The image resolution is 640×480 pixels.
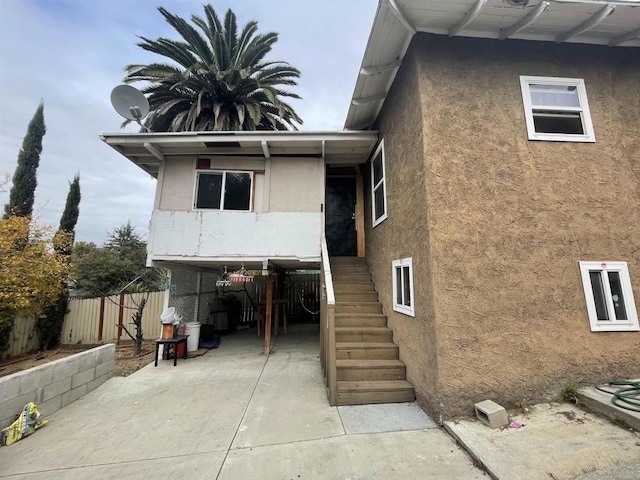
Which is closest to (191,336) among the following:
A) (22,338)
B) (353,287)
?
(353,287)

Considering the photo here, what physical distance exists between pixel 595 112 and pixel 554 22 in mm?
1411

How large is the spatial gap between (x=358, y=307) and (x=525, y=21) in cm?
516

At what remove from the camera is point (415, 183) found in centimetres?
399

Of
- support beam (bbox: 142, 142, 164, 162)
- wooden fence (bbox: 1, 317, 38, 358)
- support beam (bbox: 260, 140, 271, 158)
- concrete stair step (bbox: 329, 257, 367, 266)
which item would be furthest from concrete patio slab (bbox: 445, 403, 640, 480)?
wooden fence (bbox: 1, 317, 38, 358)

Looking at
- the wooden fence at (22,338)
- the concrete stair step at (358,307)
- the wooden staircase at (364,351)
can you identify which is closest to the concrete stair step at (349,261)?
the wooden staircase at (364,351)

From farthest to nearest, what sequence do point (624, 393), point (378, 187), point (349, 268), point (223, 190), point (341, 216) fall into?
point (341, 216)
point (349, 268)
point (223, 190)
point (378, 187)
point (624, 393)

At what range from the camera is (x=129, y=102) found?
603 cm

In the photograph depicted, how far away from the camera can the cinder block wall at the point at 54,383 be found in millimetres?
3312

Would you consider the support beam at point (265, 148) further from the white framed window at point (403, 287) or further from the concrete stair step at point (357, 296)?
the white framed window at point (403, 287)

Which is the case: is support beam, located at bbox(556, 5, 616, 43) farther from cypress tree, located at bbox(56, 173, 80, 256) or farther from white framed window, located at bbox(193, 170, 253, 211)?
cypress tree, located at bbox(56, 173, 80, 256)

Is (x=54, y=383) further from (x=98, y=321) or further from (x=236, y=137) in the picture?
(x=98, y=321)

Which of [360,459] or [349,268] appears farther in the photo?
[349,268]

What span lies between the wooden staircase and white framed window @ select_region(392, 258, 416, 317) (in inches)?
26.2

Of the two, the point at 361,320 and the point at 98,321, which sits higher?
the point at 361,320
